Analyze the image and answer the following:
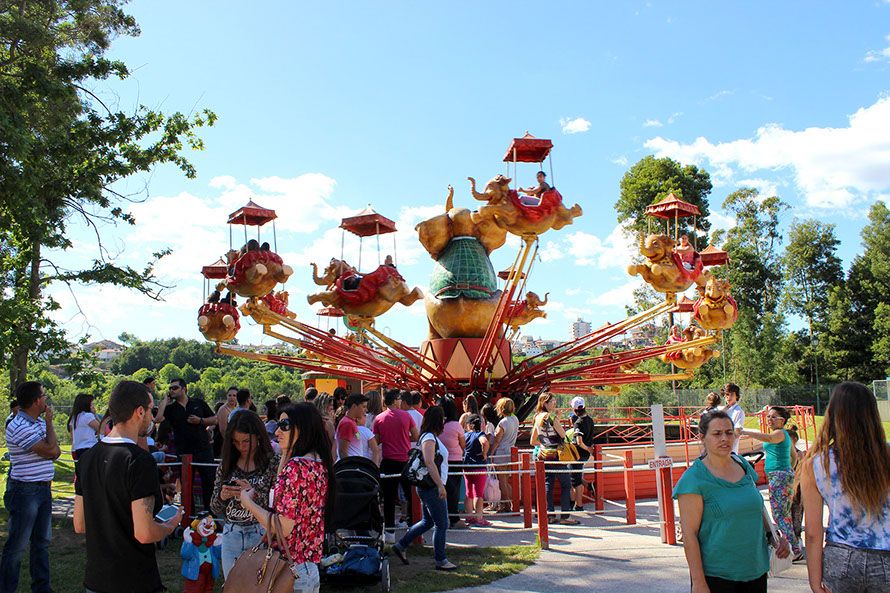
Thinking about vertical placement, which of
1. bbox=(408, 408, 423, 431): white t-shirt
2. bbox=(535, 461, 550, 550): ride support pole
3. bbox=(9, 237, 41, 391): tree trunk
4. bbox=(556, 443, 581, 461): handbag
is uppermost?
bbox=(9, 237, 41, 391): tree trunk

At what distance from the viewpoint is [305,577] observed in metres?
3.82

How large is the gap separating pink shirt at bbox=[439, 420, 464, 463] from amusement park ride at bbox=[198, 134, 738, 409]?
10.0 ft

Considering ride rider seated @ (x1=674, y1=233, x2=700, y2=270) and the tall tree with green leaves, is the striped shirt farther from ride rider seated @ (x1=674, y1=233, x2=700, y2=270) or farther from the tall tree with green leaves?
the tall tree with green leaves

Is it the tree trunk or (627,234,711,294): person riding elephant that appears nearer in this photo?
(627,234,711,294): person riding elephant

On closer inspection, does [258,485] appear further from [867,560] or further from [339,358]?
[339,358]

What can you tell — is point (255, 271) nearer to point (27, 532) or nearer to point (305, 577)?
point (27, 532)

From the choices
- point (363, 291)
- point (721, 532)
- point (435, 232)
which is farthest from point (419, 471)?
point (435, 232)

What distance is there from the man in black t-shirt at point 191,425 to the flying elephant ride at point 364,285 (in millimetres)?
3395

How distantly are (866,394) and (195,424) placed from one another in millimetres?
7689

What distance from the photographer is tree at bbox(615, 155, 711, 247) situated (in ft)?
109

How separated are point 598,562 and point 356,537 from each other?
2575 millimetres

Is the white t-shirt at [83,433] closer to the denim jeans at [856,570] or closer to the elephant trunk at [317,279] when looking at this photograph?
the elephant trunk at [317,279]

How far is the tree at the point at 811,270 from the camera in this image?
140 feet

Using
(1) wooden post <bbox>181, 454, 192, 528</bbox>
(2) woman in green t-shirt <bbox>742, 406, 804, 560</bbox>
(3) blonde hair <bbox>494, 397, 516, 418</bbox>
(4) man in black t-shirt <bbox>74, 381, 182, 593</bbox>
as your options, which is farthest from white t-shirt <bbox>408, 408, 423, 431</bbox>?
(4) man in black t-shirt <bbox>74, 381, 182, 593</bbox>
